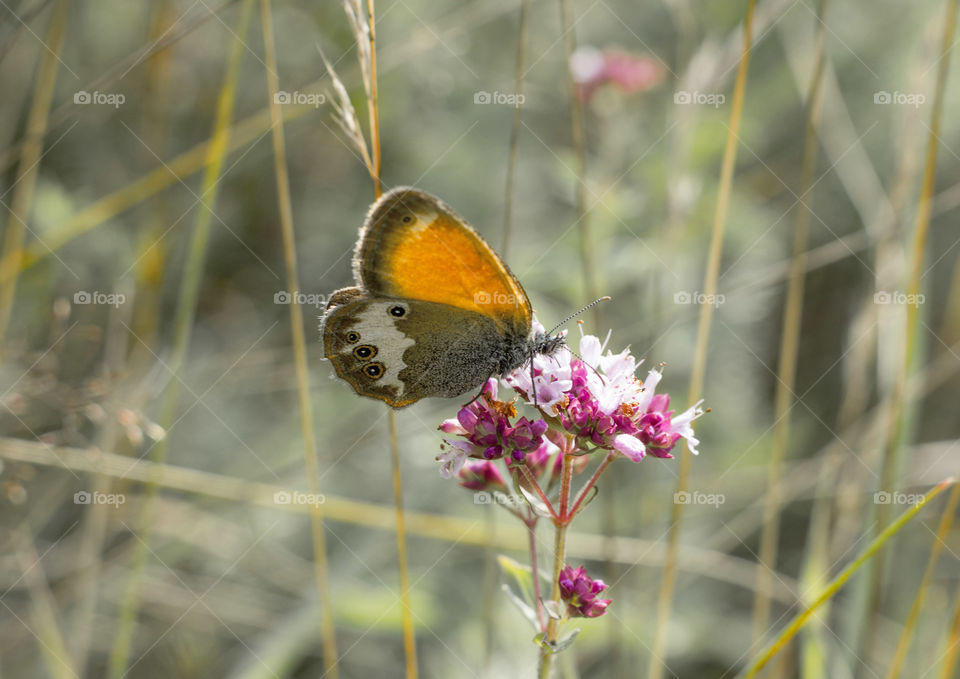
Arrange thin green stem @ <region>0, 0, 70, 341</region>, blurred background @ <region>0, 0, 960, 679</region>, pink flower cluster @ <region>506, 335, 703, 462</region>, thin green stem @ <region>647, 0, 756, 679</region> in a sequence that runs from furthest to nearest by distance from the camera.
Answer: blurred background @ <region>0, 0, 960, 679</region> < thin green stem @ <region>0, 0, 70, 341</region> < thin green stem @ <region>647, 0, 756, 679</region> < pink flower cluster @ <region>506, 335, 703, 462</region>

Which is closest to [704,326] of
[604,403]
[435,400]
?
[604,403]

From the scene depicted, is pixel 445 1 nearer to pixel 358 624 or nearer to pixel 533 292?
pixel 533 292

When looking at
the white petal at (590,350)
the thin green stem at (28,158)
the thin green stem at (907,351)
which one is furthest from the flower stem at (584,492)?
the thin green stem at (28,158)

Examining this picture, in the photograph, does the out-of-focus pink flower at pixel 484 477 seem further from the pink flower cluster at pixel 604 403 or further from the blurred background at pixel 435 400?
the blurred background at pixel 435 400

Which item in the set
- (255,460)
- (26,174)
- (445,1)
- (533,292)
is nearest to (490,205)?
(533,292)

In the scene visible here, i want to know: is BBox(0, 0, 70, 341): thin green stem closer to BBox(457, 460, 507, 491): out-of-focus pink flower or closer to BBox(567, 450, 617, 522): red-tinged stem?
BBox(457, 460, 507, 491): out-of-focus pink flower

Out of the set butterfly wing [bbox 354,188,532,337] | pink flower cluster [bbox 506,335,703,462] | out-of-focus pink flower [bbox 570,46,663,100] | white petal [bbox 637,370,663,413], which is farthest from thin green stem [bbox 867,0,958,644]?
out-of-focus pink flower [bbox 570,46,663,100]

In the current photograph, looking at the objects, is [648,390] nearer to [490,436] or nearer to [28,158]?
[490,436]
